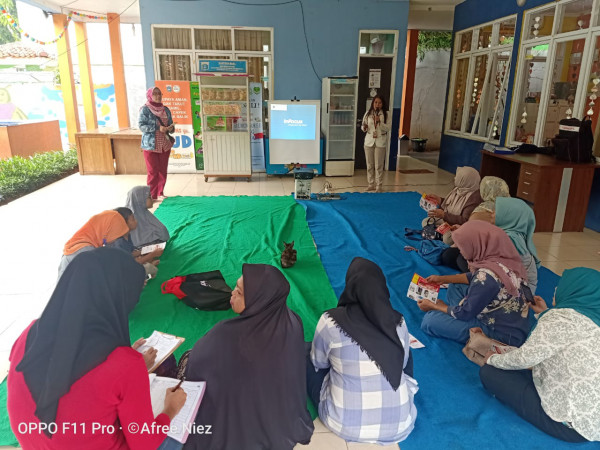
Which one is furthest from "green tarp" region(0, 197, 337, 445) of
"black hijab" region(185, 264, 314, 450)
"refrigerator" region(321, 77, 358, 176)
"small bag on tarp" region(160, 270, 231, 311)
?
"refrigerator" region(321, 77, 358, 176)

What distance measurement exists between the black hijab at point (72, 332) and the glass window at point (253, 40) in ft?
26.2

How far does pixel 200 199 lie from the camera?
6.38m

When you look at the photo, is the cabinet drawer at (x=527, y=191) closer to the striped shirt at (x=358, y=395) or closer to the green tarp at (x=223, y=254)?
the green tarp at (x=223, y=254)

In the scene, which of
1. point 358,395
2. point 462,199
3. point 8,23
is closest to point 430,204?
point 462,199

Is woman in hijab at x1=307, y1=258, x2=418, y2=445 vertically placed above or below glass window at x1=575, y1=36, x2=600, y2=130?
below

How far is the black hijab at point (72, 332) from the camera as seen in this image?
1164 mm

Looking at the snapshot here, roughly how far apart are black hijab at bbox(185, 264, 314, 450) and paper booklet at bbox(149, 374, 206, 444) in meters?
0.04

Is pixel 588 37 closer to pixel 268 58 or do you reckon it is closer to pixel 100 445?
pixel 268 58

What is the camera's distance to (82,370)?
1.21 metres

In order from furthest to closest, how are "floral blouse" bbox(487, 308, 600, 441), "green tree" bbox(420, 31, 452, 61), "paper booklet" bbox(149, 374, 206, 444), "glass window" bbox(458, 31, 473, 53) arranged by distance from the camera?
"green tree" bbox(420, 31, 452, 61)
"glass window" bbox(458, 31, 473, 53)
"floral blouse" bbox(487, 308, 600, 441)
"paper booklet" bbox(149, 374, 206, 444)

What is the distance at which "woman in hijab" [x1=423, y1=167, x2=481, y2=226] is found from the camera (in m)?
4.31

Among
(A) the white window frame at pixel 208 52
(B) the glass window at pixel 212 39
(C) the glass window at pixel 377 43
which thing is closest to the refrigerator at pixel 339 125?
(C) the glass window at pixel 377 43

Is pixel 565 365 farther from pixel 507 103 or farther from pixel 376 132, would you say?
pixel 507 103

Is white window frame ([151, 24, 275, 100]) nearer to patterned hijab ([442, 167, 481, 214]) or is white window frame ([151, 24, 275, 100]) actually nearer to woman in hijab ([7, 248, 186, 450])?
patterned hijab ([442, 167, 481, 214])
